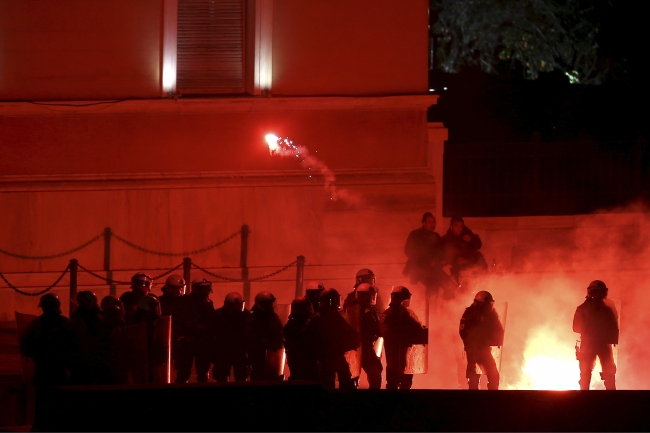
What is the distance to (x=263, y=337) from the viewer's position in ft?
37.8

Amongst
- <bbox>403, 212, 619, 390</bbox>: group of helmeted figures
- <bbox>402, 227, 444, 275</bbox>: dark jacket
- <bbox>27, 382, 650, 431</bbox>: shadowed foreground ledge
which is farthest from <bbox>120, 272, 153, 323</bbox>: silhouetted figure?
Result: <bbox>402, 227, 444, 275</bbox>: dark jacket

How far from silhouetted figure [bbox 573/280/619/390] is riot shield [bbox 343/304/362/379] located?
2.78 meters

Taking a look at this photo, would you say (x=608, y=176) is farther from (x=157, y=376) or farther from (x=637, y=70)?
(x=637, y=70)

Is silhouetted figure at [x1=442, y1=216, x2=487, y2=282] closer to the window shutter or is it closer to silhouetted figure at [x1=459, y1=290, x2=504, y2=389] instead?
silhouetted figure at [x1=459, y1=290, x2=504, y2=389]

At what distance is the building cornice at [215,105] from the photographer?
1551cm

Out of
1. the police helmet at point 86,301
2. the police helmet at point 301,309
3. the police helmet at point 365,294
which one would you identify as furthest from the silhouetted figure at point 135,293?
the police helmet at point 365,294

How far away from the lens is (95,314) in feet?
34.5

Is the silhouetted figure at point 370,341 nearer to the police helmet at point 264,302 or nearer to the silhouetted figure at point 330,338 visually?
the silhouetted figure at point 330,338

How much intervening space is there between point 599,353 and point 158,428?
5.85 m

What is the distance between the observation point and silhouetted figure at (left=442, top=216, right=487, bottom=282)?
1463cm

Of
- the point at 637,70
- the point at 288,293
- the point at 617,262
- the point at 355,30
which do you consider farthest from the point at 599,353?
the point at 637,70

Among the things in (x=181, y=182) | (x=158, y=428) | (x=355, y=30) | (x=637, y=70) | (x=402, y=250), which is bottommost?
(x=158, y=428)

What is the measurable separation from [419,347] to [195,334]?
8.50 feet

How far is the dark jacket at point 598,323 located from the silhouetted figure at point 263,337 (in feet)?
11.8
